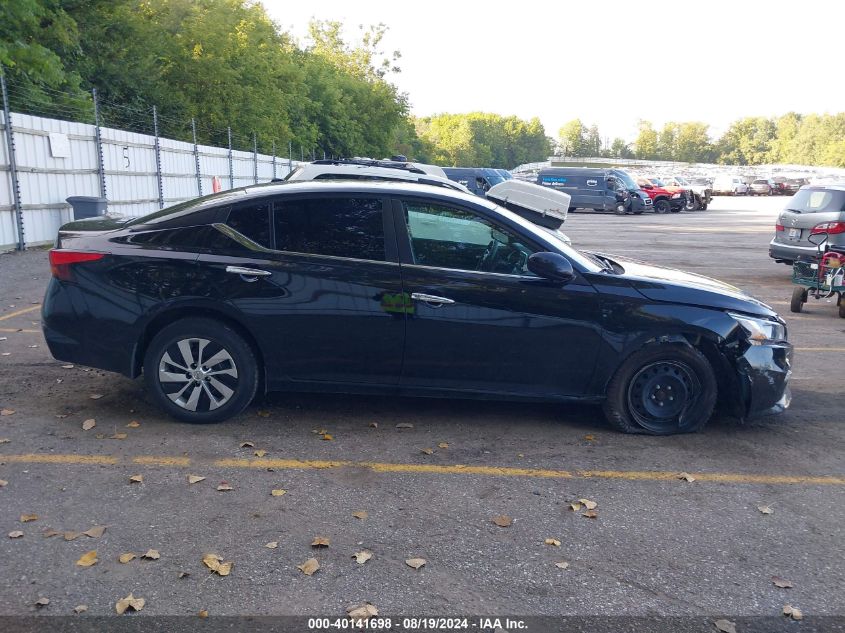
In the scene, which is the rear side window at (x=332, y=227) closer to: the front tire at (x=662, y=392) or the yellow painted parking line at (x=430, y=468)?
the yellow painted parking line at (x=430, y=468)

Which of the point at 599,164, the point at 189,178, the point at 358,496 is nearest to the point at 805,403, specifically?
the point at 358,496

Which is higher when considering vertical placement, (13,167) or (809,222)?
(13,167)

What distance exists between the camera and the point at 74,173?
669 inches

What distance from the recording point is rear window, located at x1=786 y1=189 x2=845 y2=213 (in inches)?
543

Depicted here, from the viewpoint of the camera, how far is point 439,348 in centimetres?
549

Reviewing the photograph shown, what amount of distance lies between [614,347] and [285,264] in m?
2.31

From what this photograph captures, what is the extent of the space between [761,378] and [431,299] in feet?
7.80

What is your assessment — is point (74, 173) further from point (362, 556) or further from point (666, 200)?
point (666, 200)

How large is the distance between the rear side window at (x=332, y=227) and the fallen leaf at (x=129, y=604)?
2.71m

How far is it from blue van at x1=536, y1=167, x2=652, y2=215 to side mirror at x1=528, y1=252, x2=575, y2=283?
3715 cm

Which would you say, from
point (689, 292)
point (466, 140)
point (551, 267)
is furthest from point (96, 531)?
point (466, 140)

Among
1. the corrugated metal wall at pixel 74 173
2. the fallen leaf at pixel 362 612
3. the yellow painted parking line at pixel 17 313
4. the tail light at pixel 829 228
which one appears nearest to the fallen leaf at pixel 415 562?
the fallen leaf at pixel 362 612

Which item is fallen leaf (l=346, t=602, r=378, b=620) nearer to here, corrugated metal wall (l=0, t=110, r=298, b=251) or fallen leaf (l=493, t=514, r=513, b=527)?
fallen leaf (l=493, t=514, r=513, b=527)

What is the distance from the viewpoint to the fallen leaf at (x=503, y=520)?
166 inches
